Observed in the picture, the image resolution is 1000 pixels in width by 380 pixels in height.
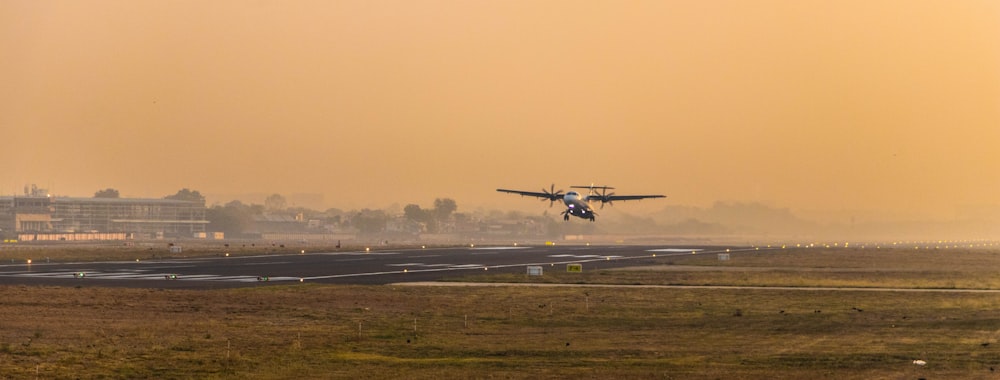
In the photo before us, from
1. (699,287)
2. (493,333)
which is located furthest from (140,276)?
(493,333)

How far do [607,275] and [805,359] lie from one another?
50.5 meters

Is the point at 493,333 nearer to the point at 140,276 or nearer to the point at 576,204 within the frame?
the point at 140,276

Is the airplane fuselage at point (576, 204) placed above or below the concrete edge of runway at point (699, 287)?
above

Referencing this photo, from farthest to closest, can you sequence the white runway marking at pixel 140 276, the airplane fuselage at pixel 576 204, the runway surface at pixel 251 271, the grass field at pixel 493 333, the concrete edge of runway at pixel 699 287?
1. the airplane fuselage at pixel 576 204
2. the white runway marking at pixel 140 276
3. the runway surface at pixel 251 271
4. the concrete edge of runway at pixel 699 287
5. the grass field at pixel 493 333

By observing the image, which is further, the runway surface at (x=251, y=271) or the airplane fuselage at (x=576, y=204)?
the airplane fuselage at (x=576, y=204)

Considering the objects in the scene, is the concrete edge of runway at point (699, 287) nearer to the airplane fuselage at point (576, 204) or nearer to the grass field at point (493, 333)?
the grass field at point (493, 333)

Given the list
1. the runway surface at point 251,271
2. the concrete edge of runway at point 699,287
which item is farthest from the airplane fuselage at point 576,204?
the concrete edge of runway at point 699,287

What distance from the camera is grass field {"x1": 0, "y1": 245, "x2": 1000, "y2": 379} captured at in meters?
35.3

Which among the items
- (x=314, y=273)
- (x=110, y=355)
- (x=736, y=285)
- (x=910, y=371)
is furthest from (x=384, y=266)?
(x=910, y=371)

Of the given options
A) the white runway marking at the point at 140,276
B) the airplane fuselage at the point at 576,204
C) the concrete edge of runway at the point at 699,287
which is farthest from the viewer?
the airplane fuselage at the point at 576,204

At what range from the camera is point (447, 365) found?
3653 centimetres

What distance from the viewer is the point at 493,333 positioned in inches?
1831

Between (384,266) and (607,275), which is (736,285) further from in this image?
(384,266)

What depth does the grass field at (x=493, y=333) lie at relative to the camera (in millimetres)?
35312
